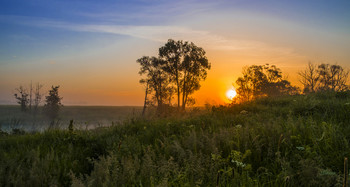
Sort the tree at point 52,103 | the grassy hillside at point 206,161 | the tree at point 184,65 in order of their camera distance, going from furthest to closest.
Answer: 1. the tree at point 52,103
2. the tree at point 184,65
3. the grassy hillside at point 206,161

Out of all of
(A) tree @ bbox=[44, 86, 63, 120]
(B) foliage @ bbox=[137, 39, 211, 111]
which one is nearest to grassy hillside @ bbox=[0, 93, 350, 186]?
(B) foliage @ bbox=[137, 39, 211, 111]

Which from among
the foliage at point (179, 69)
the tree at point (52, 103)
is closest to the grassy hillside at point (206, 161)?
the foliage at point (179, 69)

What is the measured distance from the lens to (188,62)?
41.7 meters

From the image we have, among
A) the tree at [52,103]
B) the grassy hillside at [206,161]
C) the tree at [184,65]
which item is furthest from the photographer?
the tree at [52,103]

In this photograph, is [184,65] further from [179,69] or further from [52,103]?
[52,103]

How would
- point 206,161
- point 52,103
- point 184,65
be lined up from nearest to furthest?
point 206,161
point 184,65
point 52,103

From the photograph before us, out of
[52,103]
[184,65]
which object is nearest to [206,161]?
[184,65]

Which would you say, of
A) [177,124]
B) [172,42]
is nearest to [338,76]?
[172,42]

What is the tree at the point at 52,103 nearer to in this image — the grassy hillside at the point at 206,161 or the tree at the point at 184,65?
the tree at the point at 184,65

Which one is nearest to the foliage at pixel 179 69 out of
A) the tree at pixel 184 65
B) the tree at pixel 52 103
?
the tree at pixel 184 65

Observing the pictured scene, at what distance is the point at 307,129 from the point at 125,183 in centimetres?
435

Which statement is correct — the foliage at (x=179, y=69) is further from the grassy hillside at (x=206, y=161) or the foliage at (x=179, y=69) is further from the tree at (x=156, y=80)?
the grassy hillside at (x=206, y=161)

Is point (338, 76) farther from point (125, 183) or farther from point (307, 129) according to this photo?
point (125, 183)

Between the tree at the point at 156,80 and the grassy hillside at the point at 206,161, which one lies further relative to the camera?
the tree at the point at 156,80
